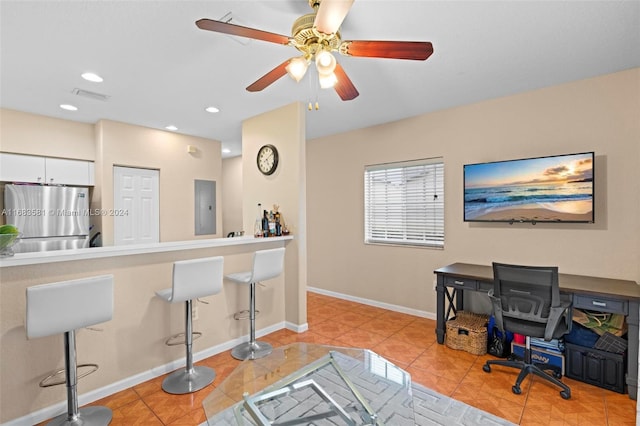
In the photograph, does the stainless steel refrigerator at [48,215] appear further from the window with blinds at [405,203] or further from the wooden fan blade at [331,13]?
the wooden fan blade at [331,13]

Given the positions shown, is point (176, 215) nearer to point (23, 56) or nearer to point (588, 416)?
point (23, 56)

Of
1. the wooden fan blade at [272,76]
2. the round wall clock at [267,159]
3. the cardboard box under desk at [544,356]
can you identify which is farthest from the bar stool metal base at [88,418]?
the cardboard box under desk at [544,356]

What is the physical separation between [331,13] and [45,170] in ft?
15.2

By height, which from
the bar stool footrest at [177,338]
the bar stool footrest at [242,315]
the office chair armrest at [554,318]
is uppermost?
the office chair armrest at [554,318]

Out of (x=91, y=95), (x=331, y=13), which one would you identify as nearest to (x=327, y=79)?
(x=331, y=13)

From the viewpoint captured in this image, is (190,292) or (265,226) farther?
(265,226)

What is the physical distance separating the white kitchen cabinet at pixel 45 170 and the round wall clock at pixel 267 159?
2.61 m

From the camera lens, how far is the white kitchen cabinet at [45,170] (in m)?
3.80

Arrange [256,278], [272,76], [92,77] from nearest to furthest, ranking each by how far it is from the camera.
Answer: [272,76] < [92,77] < [256,278]

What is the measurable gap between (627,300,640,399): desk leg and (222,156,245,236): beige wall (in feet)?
20.2

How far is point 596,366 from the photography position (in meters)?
2.48

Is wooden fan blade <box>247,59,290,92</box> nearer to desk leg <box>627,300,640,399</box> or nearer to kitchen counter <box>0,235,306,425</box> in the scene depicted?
kitchen counter <box>0,235,306,425</box>

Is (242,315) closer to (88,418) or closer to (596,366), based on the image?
(88,418)

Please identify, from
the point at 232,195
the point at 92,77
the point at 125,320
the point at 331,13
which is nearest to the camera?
the point at 331,13
